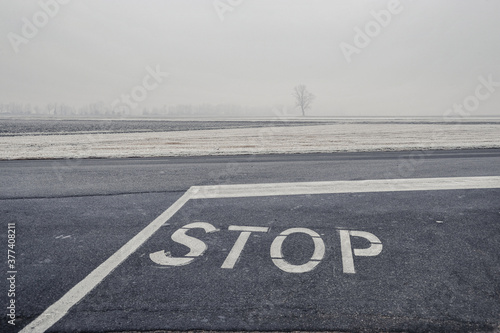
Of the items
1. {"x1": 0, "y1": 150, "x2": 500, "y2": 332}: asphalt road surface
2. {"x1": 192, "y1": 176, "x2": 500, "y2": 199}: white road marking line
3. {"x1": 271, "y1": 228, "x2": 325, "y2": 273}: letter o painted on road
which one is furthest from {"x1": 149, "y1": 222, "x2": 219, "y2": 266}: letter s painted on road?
{"x1": 192, "y1": 176, "x2": 500, "y2": 199}: white road marking line

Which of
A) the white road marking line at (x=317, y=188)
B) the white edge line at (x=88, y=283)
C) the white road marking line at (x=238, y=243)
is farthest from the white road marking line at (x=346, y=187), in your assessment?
the white edge line at (x=88, y=283)

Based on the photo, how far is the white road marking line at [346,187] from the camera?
582 centimetres

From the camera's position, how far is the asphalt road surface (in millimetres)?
2350

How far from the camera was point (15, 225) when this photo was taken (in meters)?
4.30

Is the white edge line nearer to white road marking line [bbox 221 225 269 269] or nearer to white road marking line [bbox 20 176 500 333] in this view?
white road marking line [bbox 20 176 500 333]

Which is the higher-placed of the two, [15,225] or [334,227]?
[15,225]

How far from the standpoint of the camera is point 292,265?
10.1 feet

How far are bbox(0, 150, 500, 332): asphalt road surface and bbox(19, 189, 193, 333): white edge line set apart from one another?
0.6 inches

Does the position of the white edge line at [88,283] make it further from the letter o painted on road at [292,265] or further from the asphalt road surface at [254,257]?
the letter o painted on road at [292,265]

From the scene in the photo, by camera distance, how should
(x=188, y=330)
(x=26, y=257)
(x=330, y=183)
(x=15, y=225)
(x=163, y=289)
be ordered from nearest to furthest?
(x=188, y=330), (x=163, y=289), (x=26, y=257), (x=15, y=225), (x=330, y=183)

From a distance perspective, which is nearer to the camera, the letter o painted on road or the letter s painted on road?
the letter o painted on road

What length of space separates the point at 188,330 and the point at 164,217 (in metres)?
2.49

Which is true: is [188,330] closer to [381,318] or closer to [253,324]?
[253,324]

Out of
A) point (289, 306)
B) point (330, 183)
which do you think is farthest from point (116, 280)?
point (330, 183)
